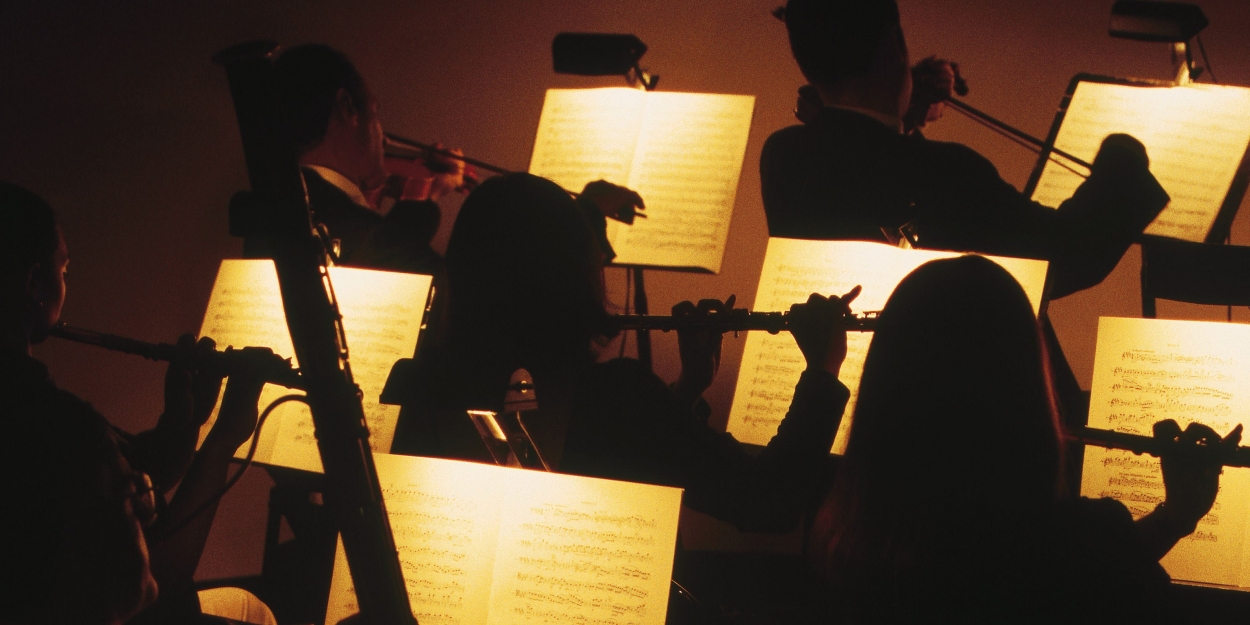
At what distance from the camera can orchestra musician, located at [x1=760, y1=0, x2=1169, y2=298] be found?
1693 mm

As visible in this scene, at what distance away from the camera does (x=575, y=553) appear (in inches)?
55.0

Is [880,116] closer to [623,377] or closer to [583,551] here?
[623,377]

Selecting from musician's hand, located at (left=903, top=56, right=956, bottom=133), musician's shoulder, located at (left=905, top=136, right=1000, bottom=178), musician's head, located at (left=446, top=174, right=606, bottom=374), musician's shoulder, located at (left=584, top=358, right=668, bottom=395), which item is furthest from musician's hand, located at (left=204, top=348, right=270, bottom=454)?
musician's hand, located at (left=903, top=56, right=956, bottom=133)

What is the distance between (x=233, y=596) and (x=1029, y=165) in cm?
276

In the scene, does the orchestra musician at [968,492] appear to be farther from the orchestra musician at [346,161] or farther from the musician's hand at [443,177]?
the musician's hand at [443,177]

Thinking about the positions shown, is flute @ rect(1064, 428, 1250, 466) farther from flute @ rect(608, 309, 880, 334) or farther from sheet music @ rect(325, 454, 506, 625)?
sheet music @ rect(325, 454, 506, 625)

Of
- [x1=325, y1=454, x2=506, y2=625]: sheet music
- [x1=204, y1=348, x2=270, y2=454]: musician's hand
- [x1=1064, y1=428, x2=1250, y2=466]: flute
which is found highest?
[x1=1064, y1=428, x2=1250, y2=466]: flute

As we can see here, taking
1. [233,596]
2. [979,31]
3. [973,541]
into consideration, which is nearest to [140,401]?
[233,596]

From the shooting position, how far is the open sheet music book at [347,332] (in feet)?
5.87

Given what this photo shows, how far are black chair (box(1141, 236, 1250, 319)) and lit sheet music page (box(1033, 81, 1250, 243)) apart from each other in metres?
0.07

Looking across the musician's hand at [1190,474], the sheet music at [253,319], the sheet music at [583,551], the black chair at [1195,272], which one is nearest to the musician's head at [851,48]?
the black chair at [1195,272]

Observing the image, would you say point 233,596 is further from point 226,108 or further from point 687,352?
point 226,108

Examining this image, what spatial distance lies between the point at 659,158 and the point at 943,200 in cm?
64

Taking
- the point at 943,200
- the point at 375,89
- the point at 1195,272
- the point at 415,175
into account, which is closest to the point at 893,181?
the point at 943,200
